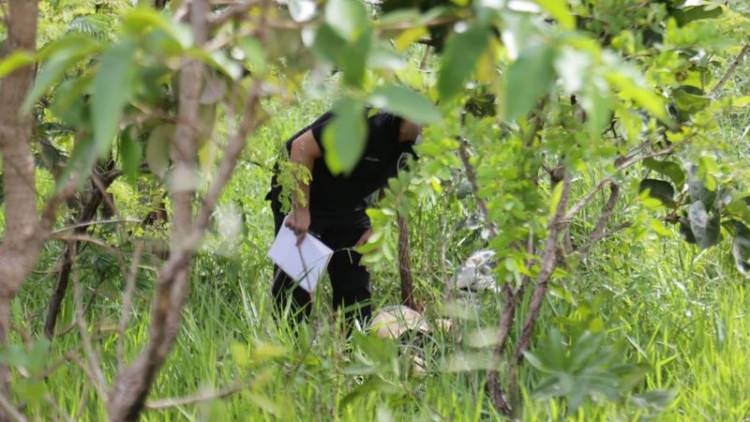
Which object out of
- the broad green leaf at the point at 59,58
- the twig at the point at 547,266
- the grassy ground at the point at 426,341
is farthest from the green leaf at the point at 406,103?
the twig at the point at 547,266

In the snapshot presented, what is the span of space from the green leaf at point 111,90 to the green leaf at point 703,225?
1.87 metres

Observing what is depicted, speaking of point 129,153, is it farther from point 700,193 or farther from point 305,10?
point 700,193

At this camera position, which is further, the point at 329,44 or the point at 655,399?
the point at 655,399

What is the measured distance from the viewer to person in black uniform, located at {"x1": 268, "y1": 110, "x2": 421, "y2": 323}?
3.53 metres

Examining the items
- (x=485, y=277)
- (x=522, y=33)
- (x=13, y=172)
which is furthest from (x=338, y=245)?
(x=522, y=33)

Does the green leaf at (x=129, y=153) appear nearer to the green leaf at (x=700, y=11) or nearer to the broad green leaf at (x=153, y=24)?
the broad green leaf at (x=153, y=24)

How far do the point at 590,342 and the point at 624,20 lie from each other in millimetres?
616

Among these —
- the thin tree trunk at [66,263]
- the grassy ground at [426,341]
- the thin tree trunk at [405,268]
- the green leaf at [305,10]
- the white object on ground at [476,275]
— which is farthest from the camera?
the thin tree trunk at [405,268]

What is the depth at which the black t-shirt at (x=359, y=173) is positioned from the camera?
3.51 meters

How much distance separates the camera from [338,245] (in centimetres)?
397

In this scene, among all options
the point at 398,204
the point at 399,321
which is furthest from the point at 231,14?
the point at 399,321

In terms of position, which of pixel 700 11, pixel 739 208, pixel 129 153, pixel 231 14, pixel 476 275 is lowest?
pixel 476 275

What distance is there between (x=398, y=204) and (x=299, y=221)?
53.0 inches

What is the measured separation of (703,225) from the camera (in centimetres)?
256
